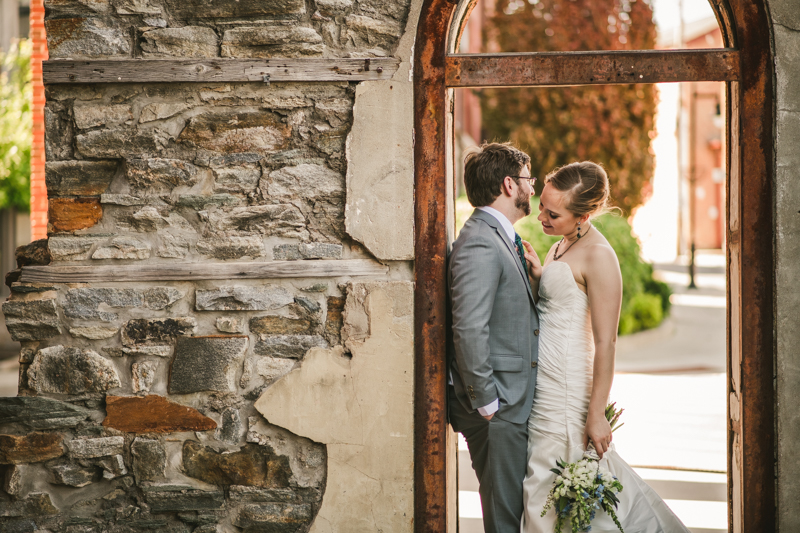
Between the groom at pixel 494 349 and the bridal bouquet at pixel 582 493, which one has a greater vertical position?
the groom at pixel 494 349

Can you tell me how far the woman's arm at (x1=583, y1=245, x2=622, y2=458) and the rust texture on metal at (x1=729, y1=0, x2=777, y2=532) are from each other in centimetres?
58

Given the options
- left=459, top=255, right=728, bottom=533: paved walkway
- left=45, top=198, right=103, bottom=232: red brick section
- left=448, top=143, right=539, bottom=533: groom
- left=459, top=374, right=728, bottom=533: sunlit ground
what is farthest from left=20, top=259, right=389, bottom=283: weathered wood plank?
left=459, top=255, right=728, bottom=533: paved walkway

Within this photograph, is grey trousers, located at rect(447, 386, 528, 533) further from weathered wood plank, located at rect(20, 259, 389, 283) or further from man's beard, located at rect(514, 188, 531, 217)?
man's beard, located at rect(514, 188, 531, 217)

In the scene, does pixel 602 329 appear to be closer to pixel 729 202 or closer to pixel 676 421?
pixel 729 202

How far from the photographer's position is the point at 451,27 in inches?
116

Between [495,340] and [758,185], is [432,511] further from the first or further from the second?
[758,185]

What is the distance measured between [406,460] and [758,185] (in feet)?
6.37

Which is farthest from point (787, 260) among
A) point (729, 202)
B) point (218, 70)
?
point (218, 70)

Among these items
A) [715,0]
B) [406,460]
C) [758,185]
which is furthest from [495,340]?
[715,0]

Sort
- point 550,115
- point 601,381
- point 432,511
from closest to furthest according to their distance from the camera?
point 601,381 → point 432,511 → point 550,115

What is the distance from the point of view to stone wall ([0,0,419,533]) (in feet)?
9.31

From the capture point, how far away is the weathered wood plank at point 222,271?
2846 mm

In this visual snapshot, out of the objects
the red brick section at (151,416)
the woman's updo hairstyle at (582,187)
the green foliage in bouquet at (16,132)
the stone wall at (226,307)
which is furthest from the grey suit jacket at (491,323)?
the green foliage in bouquet at (16,132)

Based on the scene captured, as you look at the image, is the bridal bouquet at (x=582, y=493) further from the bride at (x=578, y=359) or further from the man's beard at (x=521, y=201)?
the man's beard at (x=521, y=201)
